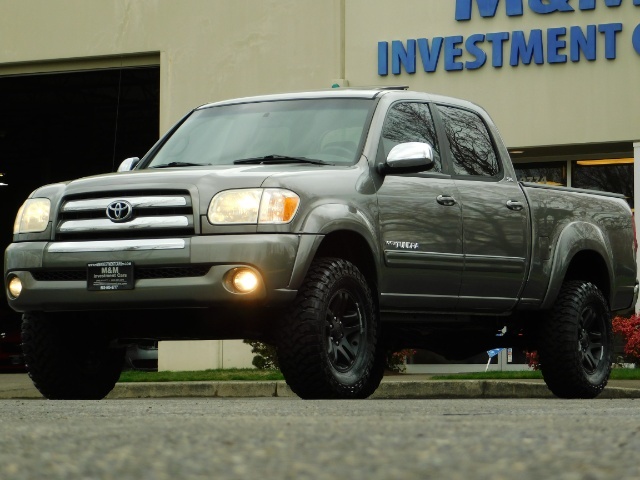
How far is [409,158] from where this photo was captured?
29.1 ft

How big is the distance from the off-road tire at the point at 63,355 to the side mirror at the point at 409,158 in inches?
85.1

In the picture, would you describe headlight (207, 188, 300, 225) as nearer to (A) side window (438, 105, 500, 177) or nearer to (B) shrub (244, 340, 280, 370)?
(A) side window (438, 105, 500, 177)

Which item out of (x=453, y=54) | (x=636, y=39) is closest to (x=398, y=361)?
(x=453, y=54)

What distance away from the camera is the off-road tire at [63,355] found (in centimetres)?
906

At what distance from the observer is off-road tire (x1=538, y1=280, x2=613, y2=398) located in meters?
10.2

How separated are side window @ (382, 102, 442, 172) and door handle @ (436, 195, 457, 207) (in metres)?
0.25

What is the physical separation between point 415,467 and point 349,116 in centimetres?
609

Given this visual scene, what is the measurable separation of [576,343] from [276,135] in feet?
8.87

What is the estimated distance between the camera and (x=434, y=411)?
21.7 ft

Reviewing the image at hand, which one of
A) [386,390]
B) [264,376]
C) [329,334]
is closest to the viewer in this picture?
[329,334]

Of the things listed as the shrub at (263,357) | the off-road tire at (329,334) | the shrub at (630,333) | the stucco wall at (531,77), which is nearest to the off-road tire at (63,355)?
the off-road tire at (329,334)

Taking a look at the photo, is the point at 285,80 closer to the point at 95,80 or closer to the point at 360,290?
the point at 95,80

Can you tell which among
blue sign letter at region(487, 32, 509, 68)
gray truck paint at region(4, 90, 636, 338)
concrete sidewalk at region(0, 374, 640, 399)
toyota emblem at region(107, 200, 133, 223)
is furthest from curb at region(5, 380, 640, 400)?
blue sign letter at region(487, 32, 509, 68)

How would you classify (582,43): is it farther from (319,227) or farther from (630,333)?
(319,227)
